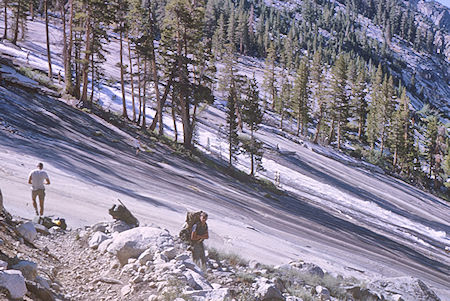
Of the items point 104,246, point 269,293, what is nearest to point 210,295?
point 269,293

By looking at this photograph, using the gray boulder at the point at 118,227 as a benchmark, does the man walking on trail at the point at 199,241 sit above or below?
above

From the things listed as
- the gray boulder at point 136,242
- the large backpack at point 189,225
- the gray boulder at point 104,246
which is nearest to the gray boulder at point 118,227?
the gray boulder at point 104,246

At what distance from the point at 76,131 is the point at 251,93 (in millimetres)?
21242

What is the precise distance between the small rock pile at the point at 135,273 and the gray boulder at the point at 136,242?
0.02 metres

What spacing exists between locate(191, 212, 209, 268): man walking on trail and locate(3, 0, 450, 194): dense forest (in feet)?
76.6

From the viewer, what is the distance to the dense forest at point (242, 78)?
1225 inches

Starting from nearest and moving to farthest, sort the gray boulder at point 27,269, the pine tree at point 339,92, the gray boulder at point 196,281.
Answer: the gray boulder at point 27,269
the gray boulder at point 196,281
the pine tree at point 339,92

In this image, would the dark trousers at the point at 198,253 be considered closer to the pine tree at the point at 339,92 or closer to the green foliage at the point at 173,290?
the green foliage at the point at 173,290

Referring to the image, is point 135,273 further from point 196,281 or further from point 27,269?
point 27,269

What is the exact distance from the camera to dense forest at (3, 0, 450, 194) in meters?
31.1

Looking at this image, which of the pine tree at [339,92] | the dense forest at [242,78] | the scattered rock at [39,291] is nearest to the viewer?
the scattered rock at [39,291]

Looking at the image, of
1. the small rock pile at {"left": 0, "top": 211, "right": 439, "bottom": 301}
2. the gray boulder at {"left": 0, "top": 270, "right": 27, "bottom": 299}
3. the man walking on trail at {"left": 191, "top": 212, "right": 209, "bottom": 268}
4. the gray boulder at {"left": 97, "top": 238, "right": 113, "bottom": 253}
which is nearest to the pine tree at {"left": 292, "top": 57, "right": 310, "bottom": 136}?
Answer: the small rock pile at {"left": 0, "top": 211, "right": 439, "bottom": 301}

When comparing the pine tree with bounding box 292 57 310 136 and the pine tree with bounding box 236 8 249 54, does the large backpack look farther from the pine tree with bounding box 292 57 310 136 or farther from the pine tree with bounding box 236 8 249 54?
the pine tree with bounding box 236 8 249 54

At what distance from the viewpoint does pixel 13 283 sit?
15.0 ft
